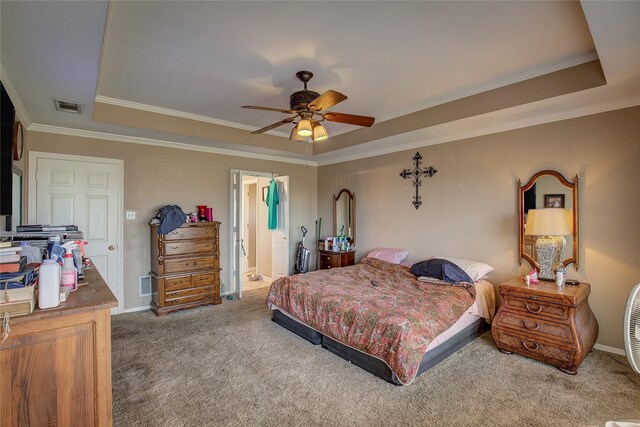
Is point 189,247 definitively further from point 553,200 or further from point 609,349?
point 609,349

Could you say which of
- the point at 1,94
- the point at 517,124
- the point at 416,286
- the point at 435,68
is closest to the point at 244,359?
the point at 416,286

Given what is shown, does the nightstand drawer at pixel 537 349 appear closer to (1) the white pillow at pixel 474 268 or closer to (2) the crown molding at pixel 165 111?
(1) the white pillow at pixel 474 268

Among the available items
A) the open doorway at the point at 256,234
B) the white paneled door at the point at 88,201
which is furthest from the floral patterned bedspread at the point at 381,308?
the white paneled door at the point at 88,201

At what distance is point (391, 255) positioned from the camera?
14.5 ft

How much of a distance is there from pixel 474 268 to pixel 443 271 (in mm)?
468

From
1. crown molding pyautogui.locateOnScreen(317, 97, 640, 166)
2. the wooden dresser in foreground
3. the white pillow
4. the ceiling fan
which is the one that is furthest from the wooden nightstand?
the wooden dresser in foreground

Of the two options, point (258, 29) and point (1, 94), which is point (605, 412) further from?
point (1, 94)

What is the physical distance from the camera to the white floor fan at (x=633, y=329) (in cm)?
134

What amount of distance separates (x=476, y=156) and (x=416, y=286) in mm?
1841

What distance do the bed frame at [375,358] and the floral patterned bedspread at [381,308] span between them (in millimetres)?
121

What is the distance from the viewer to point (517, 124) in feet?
11.3

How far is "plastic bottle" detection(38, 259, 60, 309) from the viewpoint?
1.30 meters

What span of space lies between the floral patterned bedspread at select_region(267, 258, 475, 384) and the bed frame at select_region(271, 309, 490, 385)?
0.12m

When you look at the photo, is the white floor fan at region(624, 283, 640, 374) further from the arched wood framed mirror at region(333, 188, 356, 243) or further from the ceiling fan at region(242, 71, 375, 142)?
the arched wood framed mirror at region(333, 188, 356, 243)
